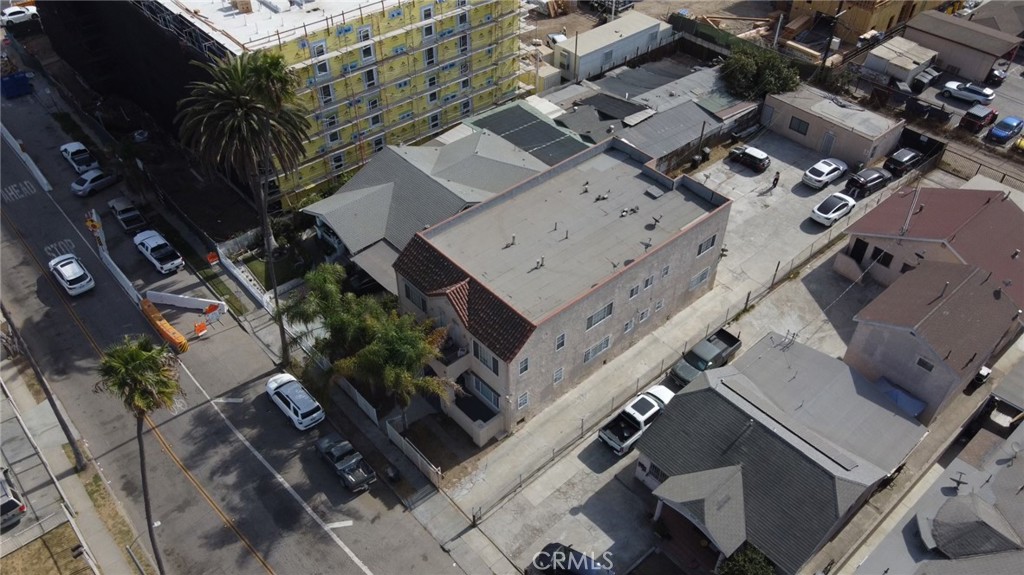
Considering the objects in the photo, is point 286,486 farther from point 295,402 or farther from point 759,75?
point 759,75

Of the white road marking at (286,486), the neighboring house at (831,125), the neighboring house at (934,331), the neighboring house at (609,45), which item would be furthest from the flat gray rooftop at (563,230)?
the neighboring house at (609,45)

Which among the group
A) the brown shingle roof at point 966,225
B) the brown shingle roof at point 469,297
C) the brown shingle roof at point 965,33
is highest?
the brown shingle roof at point 965,33

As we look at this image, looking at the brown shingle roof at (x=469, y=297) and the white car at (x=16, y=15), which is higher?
the white car at (x=16, y=15)

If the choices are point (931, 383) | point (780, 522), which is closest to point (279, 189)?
point (780, 522)

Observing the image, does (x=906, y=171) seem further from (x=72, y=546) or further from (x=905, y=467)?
(x=72, y=546)

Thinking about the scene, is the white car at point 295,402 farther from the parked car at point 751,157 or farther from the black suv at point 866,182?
the black suv at point 866,182

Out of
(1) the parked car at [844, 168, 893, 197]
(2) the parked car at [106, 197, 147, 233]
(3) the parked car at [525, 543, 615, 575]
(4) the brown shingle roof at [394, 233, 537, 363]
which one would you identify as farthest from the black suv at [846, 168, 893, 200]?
(2) the parked car at [106, 197, 147, 233]
